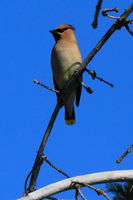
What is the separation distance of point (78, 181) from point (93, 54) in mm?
670

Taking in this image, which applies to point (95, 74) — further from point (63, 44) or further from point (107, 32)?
point (63, 44)

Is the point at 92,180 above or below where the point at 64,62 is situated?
below

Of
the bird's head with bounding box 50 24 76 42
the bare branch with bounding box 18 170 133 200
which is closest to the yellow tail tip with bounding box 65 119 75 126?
the bird's head with bounding box 50 24 76 42

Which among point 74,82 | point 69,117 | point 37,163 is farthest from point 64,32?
point 37,163

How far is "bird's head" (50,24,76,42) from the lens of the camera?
551 cm

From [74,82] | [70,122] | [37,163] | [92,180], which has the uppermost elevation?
[70,122]

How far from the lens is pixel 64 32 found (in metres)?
5.57

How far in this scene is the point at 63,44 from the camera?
5.38 metres

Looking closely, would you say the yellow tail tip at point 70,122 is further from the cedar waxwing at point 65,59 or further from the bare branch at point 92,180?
the bare branch at point 92,180

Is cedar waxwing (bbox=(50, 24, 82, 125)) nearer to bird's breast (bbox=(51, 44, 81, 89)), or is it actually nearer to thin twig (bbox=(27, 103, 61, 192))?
bird's breast (bbox=(51, 44, 81, 89))

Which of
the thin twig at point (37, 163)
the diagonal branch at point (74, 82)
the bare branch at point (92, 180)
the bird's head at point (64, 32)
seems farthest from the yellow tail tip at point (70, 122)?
the bare branch at point (92, 180)

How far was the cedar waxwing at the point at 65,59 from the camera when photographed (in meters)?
5.11

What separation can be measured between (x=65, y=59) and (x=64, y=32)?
0.57 meters

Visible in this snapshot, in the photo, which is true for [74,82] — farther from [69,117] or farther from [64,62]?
[69,117]
